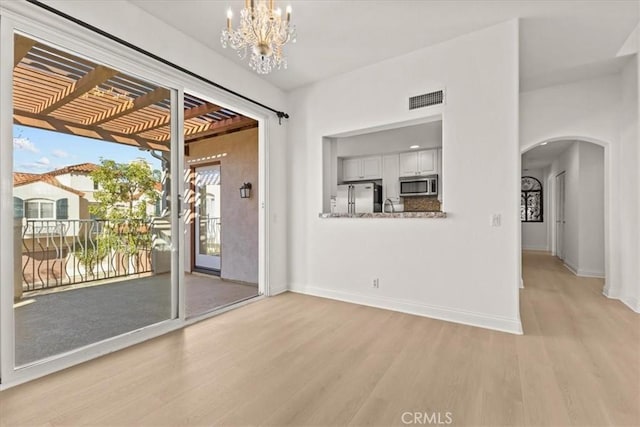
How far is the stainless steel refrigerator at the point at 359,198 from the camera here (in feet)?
21.4

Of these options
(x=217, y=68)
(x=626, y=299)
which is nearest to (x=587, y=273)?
(x=626, y=299)

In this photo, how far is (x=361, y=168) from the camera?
23.7 feet

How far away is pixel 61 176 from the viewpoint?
2.24 metres

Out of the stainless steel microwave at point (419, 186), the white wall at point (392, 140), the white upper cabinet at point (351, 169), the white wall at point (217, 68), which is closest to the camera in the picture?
the white wall at point (217, 68)

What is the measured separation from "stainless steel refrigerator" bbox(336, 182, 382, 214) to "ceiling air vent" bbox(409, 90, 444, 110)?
3191 millimetres

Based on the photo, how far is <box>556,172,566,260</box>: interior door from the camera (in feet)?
22.9

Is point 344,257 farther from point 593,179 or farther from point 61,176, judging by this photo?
point 593,179

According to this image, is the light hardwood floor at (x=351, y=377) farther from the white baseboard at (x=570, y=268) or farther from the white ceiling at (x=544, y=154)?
the white ceiling at (x=544, y=154)

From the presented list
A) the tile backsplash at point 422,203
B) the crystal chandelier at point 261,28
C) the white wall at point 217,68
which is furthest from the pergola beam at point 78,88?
the tile backsplash at point 422,203

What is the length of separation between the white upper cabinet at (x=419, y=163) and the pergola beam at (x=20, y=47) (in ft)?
19.9

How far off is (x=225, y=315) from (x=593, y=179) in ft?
21.2

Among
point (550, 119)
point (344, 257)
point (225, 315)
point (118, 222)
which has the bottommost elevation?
point (225, 315)

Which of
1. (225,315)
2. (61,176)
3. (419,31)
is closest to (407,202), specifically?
(419,31)

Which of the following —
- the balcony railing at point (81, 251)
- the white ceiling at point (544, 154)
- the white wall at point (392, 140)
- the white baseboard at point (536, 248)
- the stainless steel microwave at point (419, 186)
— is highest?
the white wall at point (392, 140)
